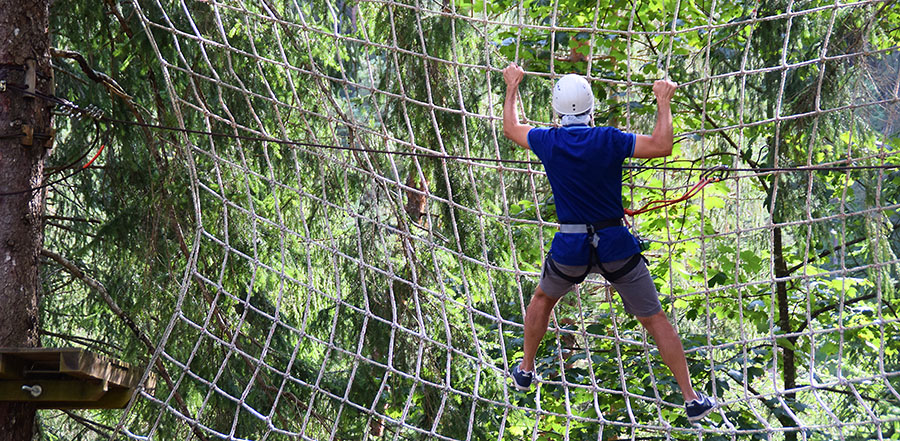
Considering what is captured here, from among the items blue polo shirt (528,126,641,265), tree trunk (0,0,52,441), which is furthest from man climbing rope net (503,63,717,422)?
tree trunk (0,0,52,441)

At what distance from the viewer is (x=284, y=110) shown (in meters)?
4.67

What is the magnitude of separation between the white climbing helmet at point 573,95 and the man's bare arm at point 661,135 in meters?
0.18

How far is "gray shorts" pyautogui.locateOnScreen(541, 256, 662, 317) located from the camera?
8.31 ft

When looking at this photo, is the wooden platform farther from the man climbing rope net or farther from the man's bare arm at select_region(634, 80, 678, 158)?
the man's bare arm at select_region(634, 80, 678, 158)

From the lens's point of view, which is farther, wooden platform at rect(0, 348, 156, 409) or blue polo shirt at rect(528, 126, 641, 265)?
wooden platform at rect(0, 348, 156, 409)

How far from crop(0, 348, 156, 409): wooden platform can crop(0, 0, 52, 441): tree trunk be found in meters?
0.14

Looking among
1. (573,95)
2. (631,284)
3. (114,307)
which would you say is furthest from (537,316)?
(114,307)

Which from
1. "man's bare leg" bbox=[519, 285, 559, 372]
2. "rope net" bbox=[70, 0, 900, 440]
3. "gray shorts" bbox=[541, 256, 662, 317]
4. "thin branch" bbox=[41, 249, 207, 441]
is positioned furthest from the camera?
"rope net" bbox=[70, 0, 900, 440]

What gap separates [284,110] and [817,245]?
9.43 ft

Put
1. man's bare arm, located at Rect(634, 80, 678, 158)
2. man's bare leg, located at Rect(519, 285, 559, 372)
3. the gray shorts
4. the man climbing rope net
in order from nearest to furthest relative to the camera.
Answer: man's bare arm, located at Rect(634, 80, 678, 158) → the man climbing rope net → the gray shorts → man's bare leg, located at Rect(519, 285, 559, 372)

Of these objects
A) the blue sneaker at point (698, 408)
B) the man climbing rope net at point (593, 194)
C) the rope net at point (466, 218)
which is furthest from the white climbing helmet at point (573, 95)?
the rope net at point (466, 218)

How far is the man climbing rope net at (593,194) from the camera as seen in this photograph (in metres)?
2.39

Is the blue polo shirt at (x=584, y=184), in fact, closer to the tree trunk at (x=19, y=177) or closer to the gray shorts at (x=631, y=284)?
the gray shorts at (x=631, y=284)

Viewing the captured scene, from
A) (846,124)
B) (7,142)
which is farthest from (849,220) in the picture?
(7,142)
